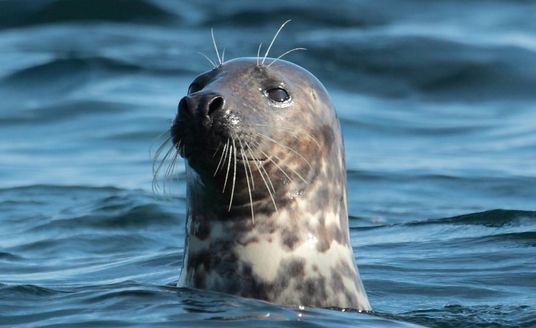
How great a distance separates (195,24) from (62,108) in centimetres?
541

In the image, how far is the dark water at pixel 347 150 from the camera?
6.80 meters

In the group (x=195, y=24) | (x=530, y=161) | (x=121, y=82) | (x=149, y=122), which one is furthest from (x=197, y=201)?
(x=195, y=24)

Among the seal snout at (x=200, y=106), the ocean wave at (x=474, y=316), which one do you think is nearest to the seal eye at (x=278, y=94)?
the seal snout at (x=200, y=106)

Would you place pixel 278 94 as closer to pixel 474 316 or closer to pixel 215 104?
pixel 215 104

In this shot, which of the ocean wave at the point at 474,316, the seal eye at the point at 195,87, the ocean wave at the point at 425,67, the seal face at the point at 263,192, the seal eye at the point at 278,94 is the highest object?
the ocean wave at the point at 425,67

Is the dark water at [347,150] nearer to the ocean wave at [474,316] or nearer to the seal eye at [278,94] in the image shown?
the ocean wave at [474,316]

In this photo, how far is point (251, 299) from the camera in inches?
235

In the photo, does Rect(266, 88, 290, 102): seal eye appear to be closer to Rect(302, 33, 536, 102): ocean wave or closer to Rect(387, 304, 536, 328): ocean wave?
Rect(387, 304, 536, 328): ocean wave

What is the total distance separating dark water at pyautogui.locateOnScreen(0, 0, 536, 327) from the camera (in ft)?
22.3

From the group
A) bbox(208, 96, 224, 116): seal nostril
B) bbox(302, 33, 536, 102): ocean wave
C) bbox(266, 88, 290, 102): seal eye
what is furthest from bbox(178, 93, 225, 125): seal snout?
bbox(302, 33, 536, 102): ocean wave

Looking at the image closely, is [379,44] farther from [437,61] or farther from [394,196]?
[394,196]

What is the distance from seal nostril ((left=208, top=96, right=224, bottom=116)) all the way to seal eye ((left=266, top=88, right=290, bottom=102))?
0.37 m

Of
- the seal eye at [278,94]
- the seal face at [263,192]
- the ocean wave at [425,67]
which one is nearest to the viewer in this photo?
the seal face at [263,192]

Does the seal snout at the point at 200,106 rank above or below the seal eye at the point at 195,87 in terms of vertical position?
below
